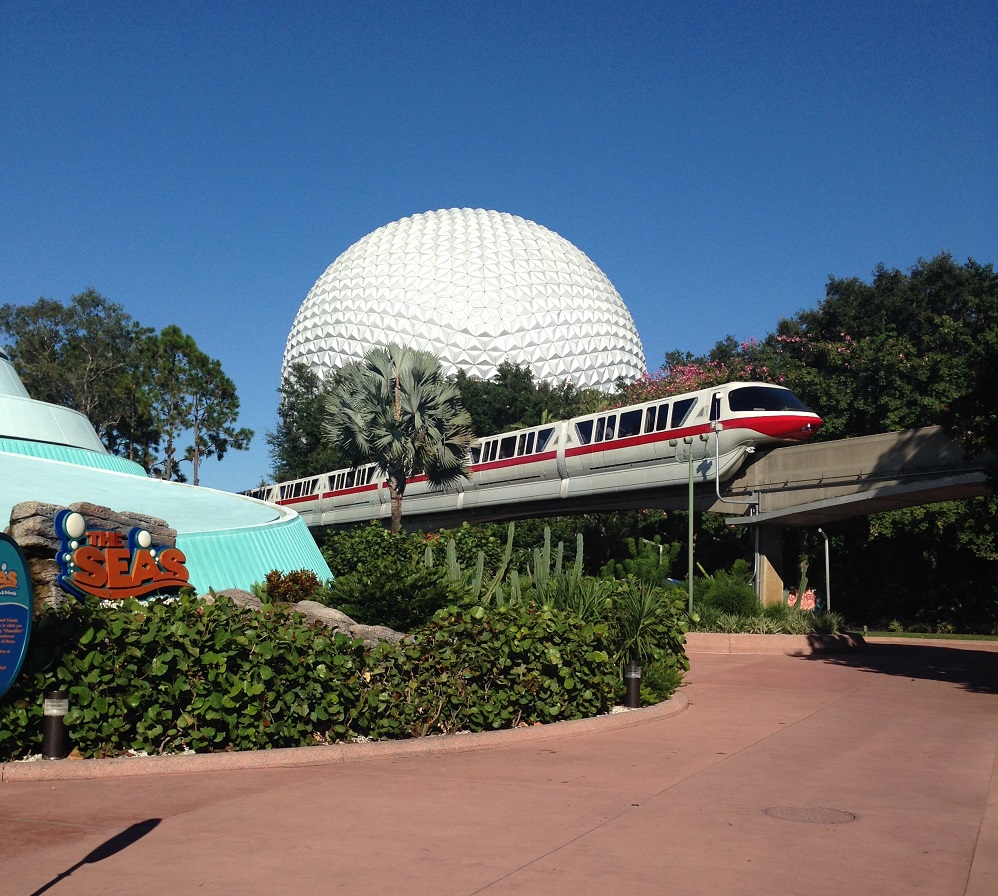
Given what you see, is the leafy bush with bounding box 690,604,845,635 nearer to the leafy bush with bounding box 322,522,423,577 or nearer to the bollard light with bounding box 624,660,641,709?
the leafy bush with bounding box 322,522,423,577

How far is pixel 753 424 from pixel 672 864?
22814 millimetres

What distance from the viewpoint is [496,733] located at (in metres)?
10.1

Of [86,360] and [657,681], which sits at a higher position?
[86,360]

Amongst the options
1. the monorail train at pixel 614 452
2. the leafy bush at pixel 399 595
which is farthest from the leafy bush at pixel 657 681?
the monorail train at pixel 614 452

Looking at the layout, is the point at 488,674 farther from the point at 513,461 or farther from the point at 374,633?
the point at 513,461

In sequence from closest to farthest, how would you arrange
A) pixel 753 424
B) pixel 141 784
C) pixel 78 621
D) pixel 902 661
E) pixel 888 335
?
pixel 141 784, pixel 78 621, pixel 902 661, pixel 753 424, pixel 888 335

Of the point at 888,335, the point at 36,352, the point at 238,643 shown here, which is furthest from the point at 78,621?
the point at 36,352

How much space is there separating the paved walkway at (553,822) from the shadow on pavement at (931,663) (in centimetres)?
658

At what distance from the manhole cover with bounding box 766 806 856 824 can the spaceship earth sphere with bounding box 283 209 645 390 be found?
5783 centimetres

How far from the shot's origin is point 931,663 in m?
20.0

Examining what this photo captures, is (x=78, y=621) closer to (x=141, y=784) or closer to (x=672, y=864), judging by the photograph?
(x=141, y=784)

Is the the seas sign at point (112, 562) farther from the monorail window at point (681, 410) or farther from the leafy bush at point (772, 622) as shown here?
the monorail window at point (681, 410)

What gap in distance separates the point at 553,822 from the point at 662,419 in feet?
80.3

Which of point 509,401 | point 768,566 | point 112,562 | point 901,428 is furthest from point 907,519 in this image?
point 509,401
